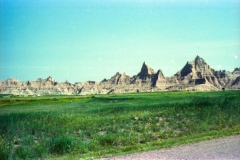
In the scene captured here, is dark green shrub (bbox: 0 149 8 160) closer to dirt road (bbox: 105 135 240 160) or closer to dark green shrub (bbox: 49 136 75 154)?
dark green shrub (bbox: 49 136 75 154)

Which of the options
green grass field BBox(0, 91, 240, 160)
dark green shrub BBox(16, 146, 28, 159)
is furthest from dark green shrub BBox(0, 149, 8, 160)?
dark green shrub BBox(16, 146, 28, 159)

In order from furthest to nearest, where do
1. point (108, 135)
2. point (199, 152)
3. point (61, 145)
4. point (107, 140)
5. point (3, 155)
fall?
point (108, 135) → point (107, 140) → point (61, 145) → point (3, 155) → point (199, 152)

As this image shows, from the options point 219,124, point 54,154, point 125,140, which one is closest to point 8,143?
point 54,154

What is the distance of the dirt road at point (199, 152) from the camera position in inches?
375

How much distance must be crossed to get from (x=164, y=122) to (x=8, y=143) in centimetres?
1129

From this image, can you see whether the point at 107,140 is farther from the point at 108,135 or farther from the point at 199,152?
the point at 199,152

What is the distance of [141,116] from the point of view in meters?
22.0

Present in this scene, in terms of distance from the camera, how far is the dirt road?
9519 mm

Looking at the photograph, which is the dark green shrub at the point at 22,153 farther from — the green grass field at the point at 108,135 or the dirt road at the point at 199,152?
the dirt road at the point at 199,152

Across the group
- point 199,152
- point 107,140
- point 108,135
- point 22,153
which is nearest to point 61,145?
point 22,153

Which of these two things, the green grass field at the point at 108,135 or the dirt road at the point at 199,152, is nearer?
the dirt road at the point at 199,152

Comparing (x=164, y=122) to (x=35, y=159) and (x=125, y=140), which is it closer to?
(x=125, y=140)

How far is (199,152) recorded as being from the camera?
1010cm

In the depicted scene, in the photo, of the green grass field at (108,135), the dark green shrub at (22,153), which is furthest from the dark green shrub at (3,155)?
the dark green shrub at (22,153)
